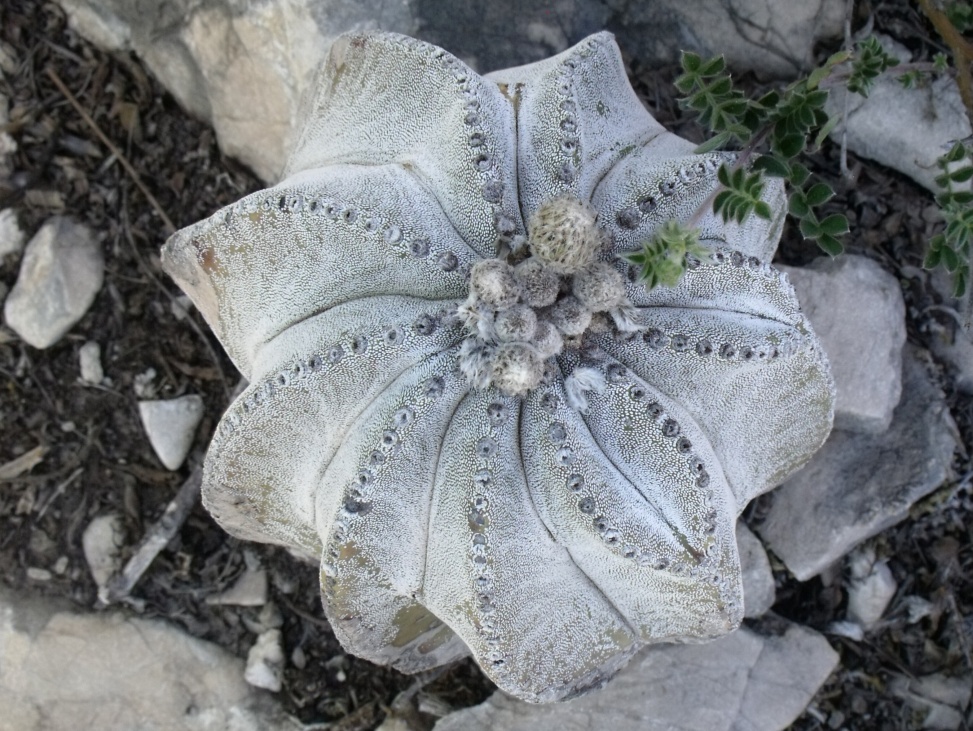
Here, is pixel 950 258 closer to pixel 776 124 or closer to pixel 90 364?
pixel 776 124

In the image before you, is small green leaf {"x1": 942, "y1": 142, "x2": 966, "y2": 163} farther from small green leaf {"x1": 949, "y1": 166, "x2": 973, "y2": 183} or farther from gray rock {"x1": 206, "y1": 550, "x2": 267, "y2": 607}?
gray rock {"x1": 206, "y1": 550, "x2": 267, "y2": 607}

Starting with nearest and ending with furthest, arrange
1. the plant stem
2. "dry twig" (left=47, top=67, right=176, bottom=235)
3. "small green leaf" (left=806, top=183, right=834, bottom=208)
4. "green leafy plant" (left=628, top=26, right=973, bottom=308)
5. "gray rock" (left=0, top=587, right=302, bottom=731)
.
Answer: "green leafy plant" (left=628, top=26, right=973, bottom=308), "small green leaf" (left=806, top=183, right=834, bottom=208), the plant stem, "gray rock" (left=0, top=587, right=302, bottom=731), "dry twig" (left=47, top=67, right=176, bottom=235)

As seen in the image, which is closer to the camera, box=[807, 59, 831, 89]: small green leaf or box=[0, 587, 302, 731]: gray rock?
box=[807, 59, 831, 89]: small green leaf

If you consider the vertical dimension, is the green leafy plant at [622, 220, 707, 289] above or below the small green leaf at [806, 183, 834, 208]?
above

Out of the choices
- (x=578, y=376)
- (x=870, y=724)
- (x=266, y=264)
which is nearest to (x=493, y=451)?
(x=578, y=376)

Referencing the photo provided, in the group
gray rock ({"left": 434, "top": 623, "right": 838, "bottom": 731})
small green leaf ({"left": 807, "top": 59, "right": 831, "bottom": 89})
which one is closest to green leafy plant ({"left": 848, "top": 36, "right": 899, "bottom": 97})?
small green leaf ({"left": 807, "top": 59, "right": 831, "bottom": 89})

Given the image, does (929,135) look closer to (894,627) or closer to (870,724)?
(894,627)
